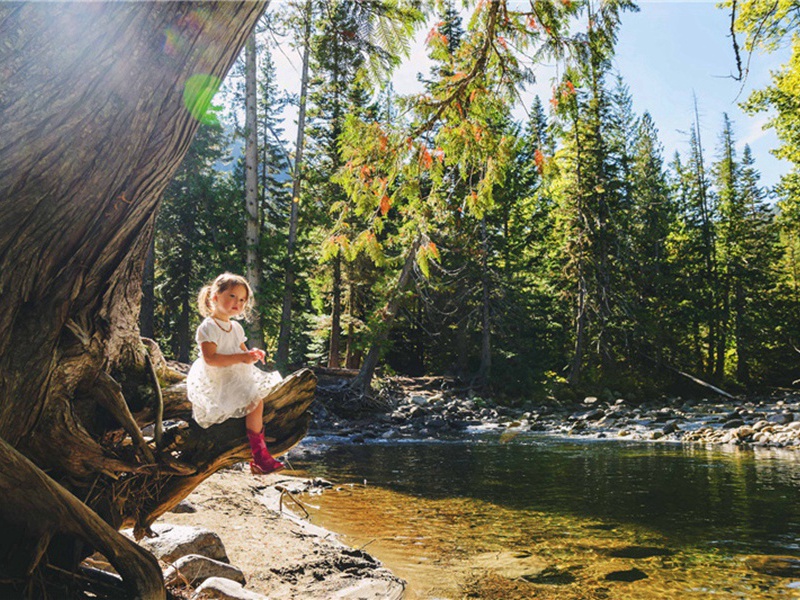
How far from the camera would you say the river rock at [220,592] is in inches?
143

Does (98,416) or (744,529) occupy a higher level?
(98,416)

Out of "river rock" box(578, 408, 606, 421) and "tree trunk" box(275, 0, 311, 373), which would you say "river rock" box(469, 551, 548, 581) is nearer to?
"tree trunk" box(275, 0, 311, 373)

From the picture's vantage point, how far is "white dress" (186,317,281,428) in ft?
11.0

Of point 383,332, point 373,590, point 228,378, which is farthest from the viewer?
point 383,332

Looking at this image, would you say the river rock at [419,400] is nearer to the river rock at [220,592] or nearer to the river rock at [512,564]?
the river rock at [512,564]

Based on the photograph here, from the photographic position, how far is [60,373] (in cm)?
274

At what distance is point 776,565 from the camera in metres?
5.33

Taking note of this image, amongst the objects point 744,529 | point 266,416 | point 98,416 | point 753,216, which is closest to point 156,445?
point 98,416

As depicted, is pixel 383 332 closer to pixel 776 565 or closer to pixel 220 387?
pixel 776 565

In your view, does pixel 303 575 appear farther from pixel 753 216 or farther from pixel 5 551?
pixel 753 216

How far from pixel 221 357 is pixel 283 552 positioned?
2.82m

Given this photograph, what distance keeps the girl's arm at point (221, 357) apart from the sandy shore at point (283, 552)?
121 centimetres

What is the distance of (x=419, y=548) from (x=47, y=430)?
423 centimetres

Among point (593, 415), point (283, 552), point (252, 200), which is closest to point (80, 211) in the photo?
point (283, 552)
